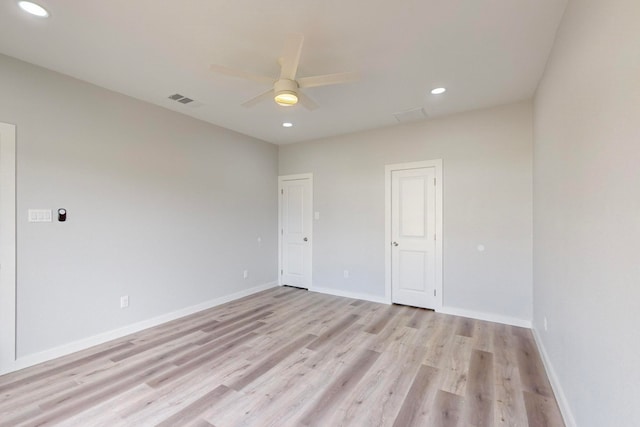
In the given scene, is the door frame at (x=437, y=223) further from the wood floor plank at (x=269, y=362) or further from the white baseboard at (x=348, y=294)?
the wood floor plank at (x=269, y=362)

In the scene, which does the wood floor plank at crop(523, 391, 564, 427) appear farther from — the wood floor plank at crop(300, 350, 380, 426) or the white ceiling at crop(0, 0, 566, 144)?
the white ceiling at crop(0, 0, 566, 144)

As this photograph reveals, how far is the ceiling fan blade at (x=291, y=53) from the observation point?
1894 mm

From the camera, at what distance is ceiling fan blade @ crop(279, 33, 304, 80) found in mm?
1894

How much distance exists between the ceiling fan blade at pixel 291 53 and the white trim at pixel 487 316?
366 centimetres

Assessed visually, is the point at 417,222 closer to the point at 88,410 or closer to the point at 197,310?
the point at 197,310

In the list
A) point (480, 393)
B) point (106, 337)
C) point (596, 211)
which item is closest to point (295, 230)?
point (106, 337)

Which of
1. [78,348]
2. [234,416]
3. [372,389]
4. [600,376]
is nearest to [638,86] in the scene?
[600,376]

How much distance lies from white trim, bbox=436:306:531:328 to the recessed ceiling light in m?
5.08

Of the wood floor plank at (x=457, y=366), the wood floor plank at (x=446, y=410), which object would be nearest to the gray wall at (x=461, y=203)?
the wood floor plank at (x=457, y=366)

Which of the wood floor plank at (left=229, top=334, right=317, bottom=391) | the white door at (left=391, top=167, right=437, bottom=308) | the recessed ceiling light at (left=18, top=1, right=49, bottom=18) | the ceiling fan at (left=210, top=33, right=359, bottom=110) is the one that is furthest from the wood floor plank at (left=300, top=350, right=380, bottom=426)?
the recessed ceiling light at (left=18, top=1, right=49, bottom=18)

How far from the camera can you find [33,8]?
6.35 feet

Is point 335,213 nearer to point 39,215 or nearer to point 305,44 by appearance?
point 305,44

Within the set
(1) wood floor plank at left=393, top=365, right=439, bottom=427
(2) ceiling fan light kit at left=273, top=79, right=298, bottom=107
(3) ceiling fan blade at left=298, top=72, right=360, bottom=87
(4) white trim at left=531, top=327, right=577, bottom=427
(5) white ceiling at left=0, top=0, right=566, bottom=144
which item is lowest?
(1) wood floor plank at left=393, top=365, right=439, bottom=427

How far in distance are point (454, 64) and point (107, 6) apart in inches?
111
